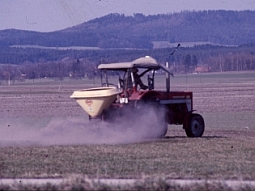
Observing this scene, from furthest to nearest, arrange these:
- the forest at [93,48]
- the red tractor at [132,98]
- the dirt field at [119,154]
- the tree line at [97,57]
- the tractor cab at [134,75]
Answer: the forest at [93,48] → the tree line at [97,57] → the tractor cab at [134,75] → the red tractor at [132,98] → the dirt field at [119,154]

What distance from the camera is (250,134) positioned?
26953 mm

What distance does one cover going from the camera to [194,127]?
2473 centimetres

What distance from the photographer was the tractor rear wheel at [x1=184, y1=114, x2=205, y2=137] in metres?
24.6

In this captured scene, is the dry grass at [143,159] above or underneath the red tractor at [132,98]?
underneath

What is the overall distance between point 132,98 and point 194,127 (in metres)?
3.21

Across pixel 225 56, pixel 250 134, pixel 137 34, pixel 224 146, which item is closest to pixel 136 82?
pixel 224 146

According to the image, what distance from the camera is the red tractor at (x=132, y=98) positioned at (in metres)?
22.7

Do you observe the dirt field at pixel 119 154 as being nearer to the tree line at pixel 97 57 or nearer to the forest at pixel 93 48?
the tree line at pixel 97 57

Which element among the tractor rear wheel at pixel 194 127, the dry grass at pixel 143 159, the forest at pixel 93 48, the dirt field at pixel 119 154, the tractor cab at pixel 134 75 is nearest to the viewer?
the dry grass at pixel 143 159

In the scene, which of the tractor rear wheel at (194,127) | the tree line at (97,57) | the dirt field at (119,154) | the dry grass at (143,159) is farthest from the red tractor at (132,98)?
the tree line at (97,57)

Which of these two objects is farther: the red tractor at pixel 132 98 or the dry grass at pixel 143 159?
the red tractor at pixel 132 98

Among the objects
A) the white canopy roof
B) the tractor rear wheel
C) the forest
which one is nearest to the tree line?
the forest

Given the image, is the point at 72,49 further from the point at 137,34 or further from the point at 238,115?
the point at 238,115

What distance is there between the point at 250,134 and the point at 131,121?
6247 millimetres
